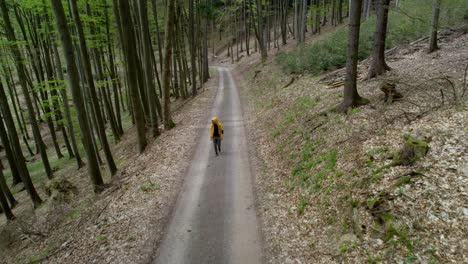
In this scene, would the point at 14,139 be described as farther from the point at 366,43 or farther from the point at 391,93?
the point at 366,43

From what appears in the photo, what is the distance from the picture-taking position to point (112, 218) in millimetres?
8297

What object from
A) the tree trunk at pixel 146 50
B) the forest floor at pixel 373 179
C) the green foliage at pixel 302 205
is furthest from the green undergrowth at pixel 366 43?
the green foliage at pixel 302 205

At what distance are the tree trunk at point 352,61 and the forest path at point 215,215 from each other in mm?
4640

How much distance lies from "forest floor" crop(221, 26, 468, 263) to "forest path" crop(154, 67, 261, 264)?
0.52 meters

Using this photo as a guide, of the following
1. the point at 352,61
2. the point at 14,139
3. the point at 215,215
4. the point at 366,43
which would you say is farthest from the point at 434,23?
the point at 14,139

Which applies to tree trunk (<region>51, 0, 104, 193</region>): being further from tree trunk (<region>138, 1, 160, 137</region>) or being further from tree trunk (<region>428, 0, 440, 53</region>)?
tree trunk (<region>428, 0, 440, 53</region>)

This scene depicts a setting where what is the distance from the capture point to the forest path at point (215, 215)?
21.0 ft

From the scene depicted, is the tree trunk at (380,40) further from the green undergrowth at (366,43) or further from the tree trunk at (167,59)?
the tree trunk at (167,59)

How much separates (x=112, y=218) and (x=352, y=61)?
31.8ft

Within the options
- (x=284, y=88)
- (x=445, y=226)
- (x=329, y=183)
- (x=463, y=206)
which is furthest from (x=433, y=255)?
(x=284, y=88)

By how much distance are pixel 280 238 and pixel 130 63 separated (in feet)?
34.1

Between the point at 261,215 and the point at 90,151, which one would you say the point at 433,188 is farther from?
the point at 90,151

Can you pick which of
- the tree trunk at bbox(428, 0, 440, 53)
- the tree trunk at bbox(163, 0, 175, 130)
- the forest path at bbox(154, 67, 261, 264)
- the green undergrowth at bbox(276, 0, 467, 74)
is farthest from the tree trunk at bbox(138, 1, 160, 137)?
the tree trunk at bbox(428, 0, 440, 53)

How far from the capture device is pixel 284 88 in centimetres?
1852
